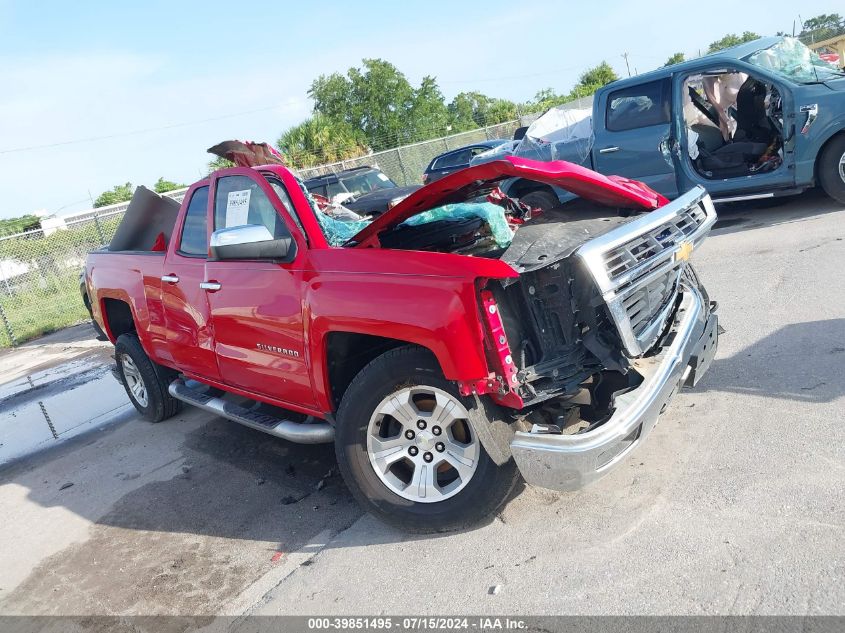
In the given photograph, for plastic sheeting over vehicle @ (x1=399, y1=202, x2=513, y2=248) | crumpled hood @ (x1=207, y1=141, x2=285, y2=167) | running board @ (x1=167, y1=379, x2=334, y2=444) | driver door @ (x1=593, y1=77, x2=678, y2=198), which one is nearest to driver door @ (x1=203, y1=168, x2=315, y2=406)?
running board @ (x1=167, y1=379, x2=334, y2=444)

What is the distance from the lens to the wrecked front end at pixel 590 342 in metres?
3.09

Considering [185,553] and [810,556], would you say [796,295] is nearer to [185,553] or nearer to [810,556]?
[810,556]

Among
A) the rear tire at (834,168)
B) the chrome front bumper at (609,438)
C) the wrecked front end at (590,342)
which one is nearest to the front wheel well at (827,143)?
the rear tire at (834,168)

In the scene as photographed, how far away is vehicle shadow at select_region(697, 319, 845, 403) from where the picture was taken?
13.8ft

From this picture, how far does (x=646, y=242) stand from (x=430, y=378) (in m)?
1.29

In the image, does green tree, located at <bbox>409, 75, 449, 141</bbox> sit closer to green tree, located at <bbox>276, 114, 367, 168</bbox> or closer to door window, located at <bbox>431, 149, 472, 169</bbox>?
green tree, located at <bbox>276, 114, 367, 168</bbox>

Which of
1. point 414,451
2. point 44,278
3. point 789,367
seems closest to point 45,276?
point 44,278

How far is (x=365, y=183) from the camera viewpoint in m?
13.2

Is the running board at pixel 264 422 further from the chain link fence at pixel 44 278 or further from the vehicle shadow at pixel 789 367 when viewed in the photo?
the chain link fence at pixel 44 278

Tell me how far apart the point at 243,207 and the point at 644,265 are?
258 cm

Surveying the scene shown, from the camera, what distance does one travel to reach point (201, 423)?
20.2 ft

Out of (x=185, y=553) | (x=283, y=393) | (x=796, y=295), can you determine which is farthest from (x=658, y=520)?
(x=796, y=295)

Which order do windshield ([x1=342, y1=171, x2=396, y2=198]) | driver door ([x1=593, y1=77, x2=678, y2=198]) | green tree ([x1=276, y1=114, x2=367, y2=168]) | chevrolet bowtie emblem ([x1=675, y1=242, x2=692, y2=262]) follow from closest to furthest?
1. chevrolet bowtie emblem ([x1=675, y1=242, x2=692, y2=262])
2. driver door ([x1=593, y1=77, x2=678, y2=198])
3. windshield ([x1=342, y1=171, x2=396, y2=198])
4. green tree ([x1=276, y1=114, x2=367, y2=168])

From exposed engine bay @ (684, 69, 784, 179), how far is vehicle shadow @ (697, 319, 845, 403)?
161 inches
